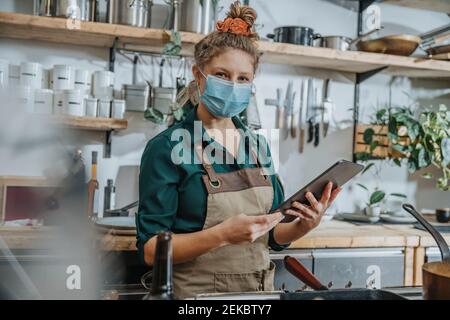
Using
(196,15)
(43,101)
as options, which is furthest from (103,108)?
(196,15)

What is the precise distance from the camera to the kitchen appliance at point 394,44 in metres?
2.76

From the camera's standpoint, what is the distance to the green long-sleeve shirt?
1327 millimetres

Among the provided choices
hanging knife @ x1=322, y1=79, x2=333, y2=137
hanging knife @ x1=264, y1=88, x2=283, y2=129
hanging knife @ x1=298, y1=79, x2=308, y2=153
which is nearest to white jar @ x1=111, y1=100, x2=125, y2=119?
hanging knife @ x1=264, y1=88, x2=283, y2=129

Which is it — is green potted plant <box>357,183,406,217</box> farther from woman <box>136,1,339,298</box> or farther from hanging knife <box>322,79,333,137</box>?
woman <box>136,1,339,298</box>

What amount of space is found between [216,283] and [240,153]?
425 mm

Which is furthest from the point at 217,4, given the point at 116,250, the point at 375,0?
the point at 116,250

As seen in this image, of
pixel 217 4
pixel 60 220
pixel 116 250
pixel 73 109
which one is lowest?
pixel 116 250

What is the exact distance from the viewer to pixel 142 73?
273 cm

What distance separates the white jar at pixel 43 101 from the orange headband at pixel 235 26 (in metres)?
1.22

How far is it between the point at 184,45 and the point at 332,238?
49.7 inches

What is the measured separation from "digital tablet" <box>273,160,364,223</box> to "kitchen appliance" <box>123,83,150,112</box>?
1.51m

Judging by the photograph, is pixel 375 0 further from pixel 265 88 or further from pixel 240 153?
pixel 240 153

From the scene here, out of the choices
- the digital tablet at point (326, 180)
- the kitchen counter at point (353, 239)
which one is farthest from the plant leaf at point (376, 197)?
the digital tablet at point (326, 180)
